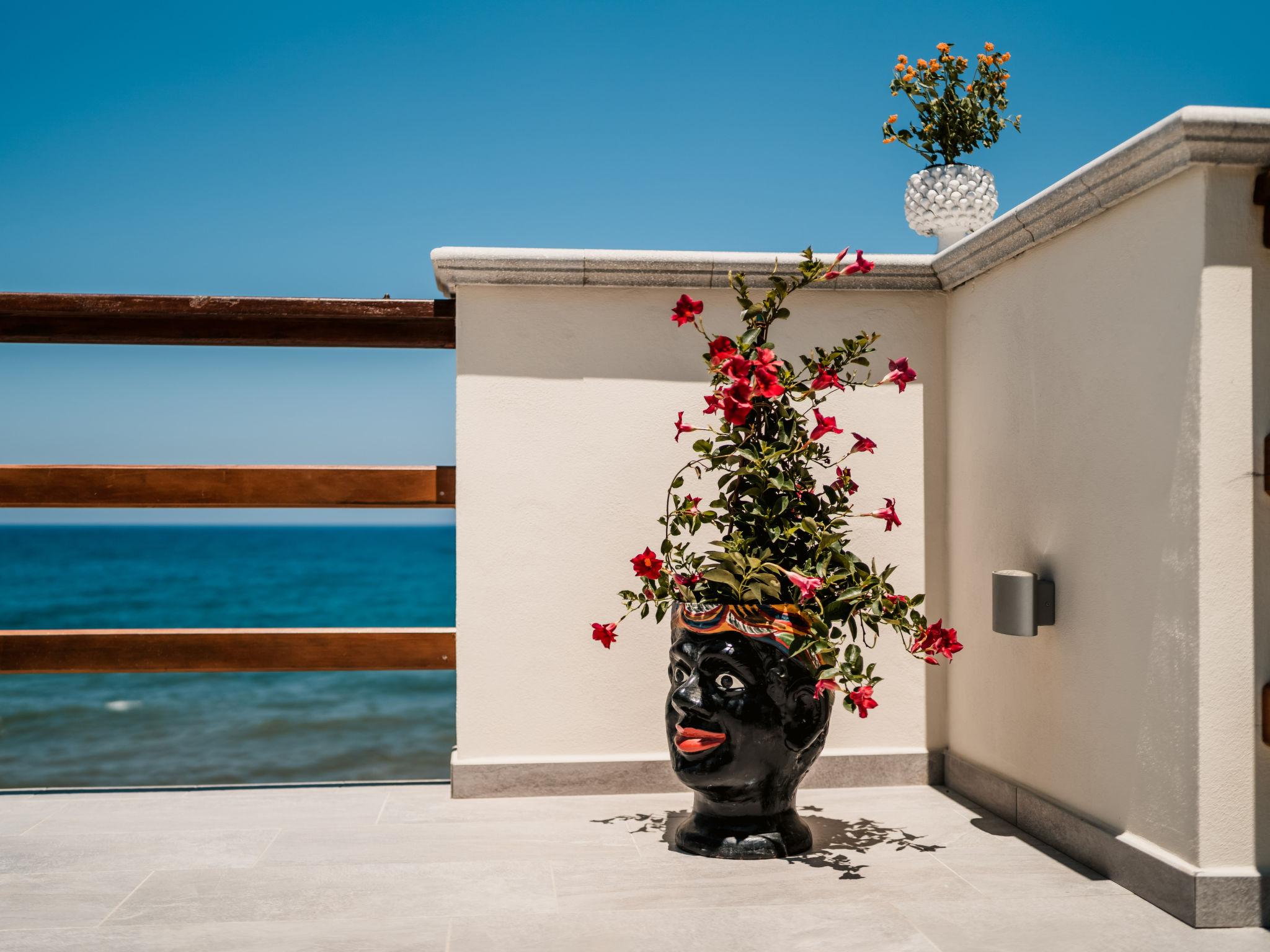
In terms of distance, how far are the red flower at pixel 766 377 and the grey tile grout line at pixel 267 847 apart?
193 cm

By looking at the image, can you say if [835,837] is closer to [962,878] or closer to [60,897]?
[962,878]

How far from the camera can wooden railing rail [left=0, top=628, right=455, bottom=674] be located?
3.82 metres

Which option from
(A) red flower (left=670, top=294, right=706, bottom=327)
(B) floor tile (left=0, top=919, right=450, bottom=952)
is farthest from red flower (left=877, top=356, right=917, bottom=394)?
(B) floor tile (left=0, top=919, right=450, bottom=952)

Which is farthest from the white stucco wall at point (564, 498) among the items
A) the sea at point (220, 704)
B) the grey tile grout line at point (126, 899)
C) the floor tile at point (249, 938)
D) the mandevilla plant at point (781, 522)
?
the sea at point (220, 704)

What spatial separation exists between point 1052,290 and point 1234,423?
2.75 ft

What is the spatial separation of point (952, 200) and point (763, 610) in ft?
6.17

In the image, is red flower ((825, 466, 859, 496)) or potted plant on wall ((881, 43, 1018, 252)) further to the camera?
potted plant on wall ((881, 43, 1018, 252))

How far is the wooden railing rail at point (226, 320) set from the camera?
12.7 ft

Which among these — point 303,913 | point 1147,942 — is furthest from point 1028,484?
point 303,913

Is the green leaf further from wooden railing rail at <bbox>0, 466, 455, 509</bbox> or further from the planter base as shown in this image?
wooden railing rail at <bbox>0, 466, 455, 509</bbox>

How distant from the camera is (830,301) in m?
3.95

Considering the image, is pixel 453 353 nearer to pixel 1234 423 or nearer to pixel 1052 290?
pixel 1052 290

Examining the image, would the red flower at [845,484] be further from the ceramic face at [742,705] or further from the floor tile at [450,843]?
the floor tile at [450,843]

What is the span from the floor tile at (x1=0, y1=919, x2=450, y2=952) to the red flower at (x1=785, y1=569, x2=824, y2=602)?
1.24 meters
